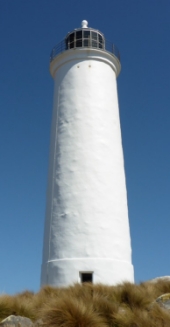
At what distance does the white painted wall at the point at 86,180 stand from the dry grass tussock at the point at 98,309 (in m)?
3.89

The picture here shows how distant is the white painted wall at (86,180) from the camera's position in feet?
44.3

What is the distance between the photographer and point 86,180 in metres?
14.5

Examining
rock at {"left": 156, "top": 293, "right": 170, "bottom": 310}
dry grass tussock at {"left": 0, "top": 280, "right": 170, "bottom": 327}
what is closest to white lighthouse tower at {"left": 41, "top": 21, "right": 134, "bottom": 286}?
dry grass tussock at {"left": 0, "top": 280, "right": 170, "bottom": 327}

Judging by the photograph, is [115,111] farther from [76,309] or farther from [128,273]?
[76,309]

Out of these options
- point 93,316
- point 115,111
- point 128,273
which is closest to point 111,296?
point 93,316

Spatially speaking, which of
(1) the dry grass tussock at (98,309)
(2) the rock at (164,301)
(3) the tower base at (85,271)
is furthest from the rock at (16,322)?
(3) the tower base at (85,271)

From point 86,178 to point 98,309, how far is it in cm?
732

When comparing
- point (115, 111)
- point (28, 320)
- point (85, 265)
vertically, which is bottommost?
point (28, 320)

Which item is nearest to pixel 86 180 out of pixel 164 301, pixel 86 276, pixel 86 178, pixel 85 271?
pixel 86 178

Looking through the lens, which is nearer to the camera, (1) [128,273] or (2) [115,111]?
(1) [128,273]

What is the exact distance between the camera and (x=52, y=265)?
13.7m

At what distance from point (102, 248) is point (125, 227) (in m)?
1.62

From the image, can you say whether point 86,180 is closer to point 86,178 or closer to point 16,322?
point 86,178

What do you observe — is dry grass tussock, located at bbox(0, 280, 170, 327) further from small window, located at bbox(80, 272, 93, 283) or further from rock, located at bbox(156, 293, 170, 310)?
small window, located at bbox(80, 272, 93, 283)
